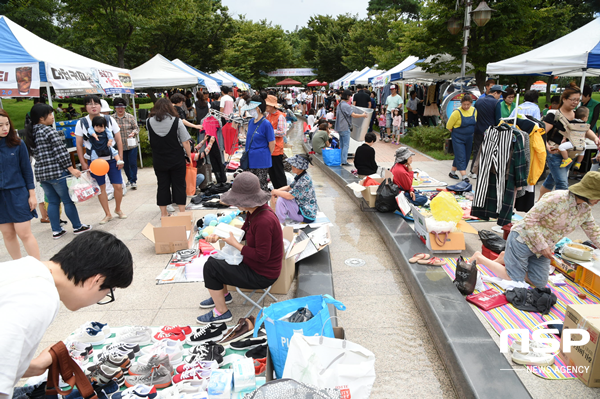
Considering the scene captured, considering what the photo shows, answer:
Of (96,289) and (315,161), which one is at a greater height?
(96,289)

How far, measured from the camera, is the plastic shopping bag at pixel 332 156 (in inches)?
415

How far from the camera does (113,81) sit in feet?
28.2

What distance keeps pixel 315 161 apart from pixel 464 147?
461 centimetres

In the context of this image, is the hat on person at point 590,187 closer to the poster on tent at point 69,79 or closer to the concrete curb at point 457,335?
the concrete curb at point 457,335

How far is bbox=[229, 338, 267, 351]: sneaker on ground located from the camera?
3186 mm

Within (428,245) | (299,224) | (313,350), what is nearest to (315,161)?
(299,224)

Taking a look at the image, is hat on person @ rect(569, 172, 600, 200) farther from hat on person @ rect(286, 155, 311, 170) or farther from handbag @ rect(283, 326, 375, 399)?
hat on person @ rect(286, 155, 311, 170)

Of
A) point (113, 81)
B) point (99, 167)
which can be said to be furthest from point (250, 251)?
point (113, 81)

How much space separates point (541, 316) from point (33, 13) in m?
32.7

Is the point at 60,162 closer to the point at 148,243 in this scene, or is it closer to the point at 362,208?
the point at 148,243

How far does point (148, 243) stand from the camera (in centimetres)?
571

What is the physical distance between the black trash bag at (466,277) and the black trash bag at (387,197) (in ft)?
7.94

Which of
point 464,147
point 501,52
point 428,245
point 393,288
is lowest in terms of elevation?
point 393,288

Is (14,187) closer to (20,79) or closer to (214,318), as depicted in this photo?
(20,79)
